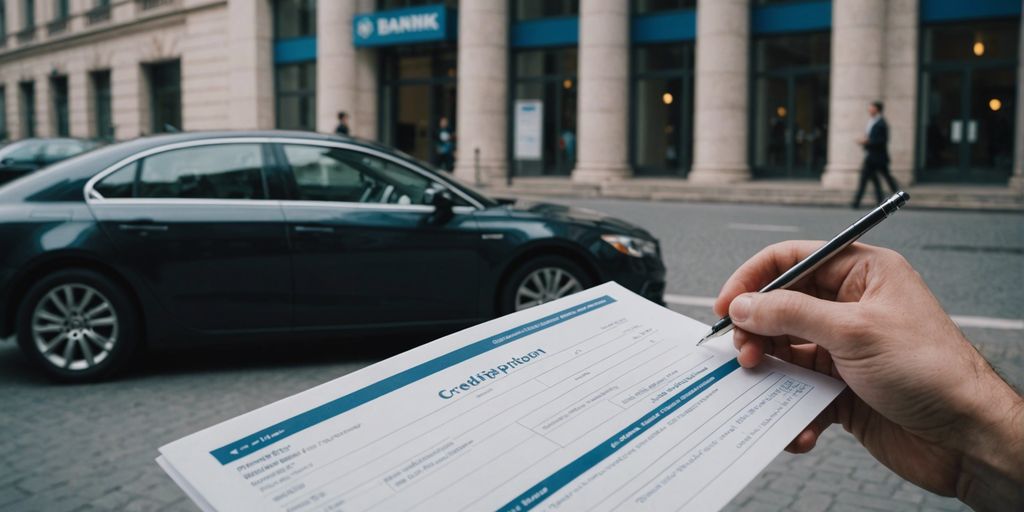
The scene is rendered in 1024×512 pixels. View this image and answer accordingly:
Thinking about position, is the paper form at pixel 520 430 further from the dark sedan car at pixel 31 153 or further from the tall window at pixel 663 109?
the tall window at pixel 663 109

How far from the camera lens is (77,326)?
5.84m

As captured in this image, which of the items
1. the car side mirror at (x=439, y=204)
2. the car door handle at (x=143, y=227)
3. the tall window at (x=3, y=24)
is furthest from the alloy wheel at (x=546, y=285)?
the tall window at (x=3, y=24)

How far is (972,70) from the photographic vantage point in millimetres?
21062

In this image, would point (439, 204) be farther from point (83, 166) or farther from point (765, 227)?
point (765, 227)

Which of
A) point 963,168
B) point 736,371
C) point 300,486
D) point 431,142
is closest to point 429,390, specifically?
point 300,486

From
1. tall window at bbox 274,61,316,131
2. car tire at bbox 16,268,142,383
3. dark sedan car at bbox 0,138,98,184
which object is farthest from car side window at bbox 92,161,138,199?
tall window at bbox 274,61,316,131

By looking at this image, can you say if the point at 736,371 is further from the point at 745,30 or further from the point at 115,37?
the point at 115,37

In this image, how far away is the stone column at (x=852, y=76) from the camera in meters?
21.0

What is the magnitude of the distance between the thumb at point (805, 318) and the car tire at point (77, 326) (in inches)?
206

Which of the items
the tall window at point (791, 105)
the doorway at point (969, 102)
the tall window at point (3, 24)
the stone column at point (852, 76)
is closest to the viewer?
the doorway at point (969, 102)

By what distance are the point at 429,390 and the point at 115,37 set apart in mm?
43443

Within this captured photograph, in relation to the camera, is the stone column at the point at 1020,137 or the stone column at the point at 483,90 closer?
the stone column at the point at 1020,137

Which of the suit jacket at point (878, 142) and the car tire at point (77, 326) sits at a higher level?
the suit jacket at point (878, 142)

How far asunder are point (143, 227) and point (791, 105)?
20450 mm
